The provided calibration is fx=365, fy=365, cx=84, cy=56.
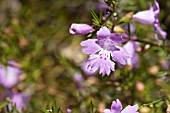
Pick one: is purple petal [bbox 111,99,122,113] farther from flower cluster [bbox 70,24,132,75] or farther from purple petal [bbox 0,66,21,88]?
purple petal [bbox 0,66,21,88]

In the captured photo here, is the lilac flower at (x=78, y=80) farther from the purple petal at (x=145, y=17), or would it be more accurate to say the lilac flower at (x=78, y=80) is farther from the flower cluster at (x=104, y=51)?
the flower cluster at (x=104, y=51)

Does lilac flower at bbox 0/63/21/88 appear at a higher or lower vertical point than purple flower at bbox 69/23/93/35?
higher

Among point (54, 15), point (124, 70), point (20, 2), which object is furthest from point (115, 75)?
point (20, 2)

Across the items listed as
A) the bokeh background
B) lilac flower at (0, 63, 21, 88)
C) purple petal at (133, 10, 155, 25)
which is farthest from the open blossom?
lilac flower at (0, 63, 21, 88)

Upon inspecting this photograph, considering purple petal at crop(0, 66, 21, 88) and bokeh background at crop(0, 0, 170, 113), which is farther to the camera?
purple petal at crop(0, 66, 21, 88)

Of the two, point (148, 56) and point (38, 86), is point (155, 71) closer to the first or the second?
point (148, 56)

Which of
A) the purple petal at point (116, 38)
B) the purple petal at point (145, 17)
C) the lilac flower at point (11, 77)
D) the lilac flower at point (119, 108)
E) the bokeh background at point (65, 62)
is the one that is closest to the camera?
the lilac flower at point (119, 108)

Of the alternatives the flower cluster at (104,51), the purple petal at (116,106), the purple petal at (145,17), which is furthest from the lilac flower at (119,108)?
the purple petal at (145,17)
